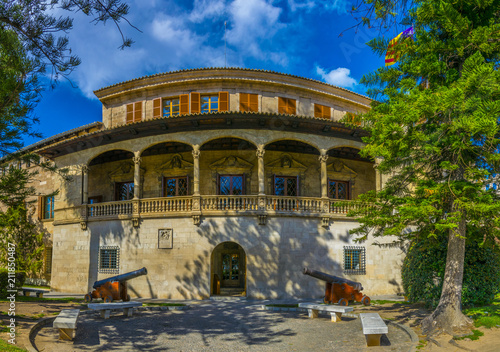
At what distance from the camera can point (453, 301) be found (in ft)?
35.2

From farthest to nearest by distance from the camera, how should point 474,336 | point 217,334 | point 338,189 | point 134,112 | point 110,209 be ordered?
1. point 134,112
2. point 338,189
3. point 110,209
4. point 217,334
5. point 474,336

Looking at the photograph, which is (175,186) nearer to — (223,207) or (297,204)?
(223,207)

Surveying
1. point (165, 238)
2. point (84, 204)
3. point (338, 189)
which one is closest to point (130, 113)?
point (84, 204)

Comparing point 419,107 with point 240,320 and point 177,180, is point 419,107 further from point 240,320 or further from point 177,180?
point 177,180

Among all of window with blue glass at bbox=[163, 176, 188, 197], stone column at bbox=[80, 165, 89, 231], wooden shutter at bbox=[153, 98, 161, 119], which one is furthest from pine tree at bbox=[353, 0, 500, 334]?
stone column at bbox=[80, 165, 89, 231]

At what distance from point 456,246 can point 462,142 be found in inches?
126

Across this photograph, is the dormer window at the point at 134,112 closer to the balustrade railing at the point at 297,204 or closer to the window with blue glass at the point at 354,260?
the balustrade railing at the point at 297,204

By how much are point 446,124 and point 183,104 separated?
16435 mm

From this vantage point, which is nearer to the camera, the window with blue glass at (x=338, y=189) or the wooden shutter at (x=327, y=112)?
the window with blue glass at (x=338, y=189)

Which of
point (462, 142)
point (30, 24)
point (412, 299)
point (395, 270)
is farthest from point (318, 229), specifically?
point (30, 24)

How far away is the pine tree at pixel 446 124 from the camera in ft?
30.4

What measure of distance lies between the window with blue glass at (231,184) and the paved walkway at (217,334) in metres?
8.79

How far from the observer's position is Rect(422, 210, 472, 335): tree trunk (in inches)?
412

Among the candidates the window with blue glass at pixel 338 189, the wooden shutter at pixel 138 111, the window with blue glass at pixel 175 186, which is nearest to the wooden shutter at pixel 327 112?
the window with blue glass at pixel 338 189
